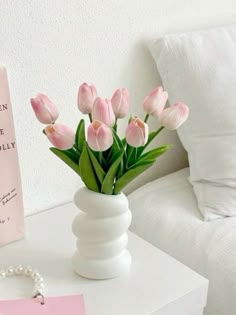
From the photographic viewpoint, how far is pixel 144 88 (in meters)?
1.15

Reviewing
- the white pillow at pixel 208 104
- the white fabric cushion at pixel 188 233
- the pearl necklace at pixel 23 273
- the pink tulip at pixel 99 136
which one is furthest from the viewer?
the white pillow at pixel 208 104

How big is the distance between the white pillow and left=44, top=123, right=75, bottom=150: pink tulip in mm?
410

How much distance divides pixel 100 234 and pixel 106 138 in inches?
6.7

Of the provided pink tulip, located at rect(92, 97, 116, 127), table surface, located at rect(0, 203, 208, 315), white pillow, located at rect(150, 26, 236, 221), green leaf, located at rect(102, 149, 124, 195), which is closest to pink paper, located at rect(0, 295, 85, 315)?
table surface, located at rect(0, 203, 208, 315)

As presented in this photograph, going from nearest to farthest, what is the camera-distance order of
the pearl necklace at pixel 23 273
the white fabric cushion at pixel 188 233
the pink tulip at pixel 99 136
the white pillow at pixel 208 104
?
the pink tulip at pixel 99 136 → the pearl necklace at pixel 23 273 → the white fabric cushion at pixel 188 233 → the white pillow at pixel 208 104

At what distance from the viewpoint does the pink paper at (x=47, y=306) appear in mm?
766

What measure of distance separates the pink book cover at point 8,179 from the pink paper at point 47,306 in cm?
18

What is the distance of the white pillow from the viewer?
1.08 meters

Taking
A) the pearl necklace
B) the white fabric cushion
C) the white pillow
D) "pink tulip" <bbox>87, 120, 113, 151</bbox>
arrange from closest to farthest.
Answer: "pink tulip" <bbox>87, 120, 113, 151</bbox>
the pearl necklace
the white fabric cushion
the white pillow

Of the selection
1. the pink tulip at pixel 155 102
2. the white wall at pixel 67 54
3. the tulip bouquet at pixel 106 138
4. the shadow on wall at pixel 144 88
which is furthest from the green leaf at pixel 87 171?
the shadow on wall at pixel 144 88

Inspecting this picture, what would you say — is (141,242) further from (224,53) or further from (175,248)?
(224,53)

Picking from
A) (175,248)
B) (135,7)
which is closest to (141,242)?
(175,248)

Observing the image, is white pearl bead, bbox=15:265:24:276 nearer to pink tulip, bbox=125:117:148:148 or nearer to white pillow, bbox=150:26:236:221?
pink tulip, bbox=125:117:148:148

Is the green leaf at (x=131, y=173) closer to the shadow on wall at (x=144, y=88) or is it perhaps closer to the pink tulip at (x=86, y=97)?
the pink tulip at (x=86, y=97)
